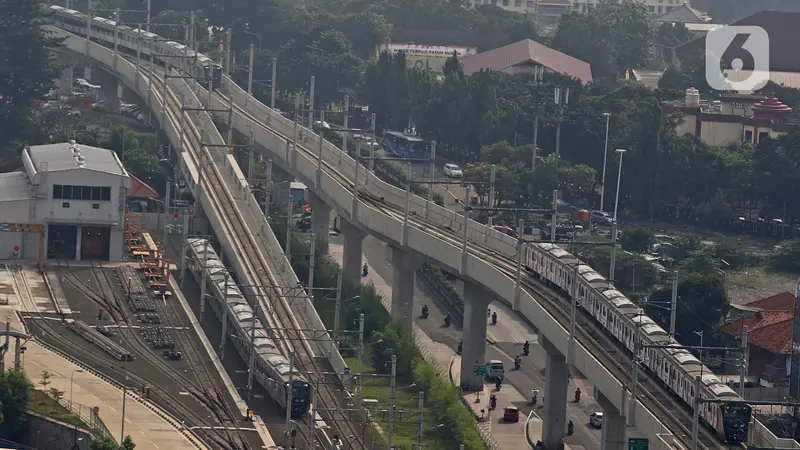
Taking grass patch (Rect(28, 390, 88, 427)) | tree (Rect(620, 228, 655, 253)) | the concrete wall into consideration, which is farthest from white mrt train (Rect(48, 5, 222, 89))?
the concrete wall

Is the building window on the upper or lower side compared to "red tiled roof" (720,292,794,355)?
upper

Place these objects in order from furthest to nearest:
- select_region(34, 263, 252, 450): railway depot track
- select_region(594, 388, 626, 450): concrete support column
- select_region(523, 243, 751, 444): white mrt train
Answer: select_region(34, 263, 252, 450): railway depot track
select_region(594, 388, 626, 450): concrete support column
select_region(523, 243, 751, 444): white mrt train

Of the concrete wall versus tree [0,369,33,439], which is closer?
Result: the concrete wall

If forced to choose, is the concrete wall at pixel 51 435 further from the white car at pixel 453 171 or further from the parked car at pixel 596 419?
the white car at pixel 453 171

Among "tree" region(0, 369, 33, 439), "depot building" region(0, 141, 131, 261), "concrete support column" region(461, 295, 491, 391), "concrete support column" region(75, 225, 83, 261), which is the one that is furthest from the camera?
"concrete support column" region(75, 225, 83, 261)

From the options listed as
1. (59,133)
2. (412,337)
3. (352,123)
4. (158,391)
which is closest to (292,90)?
(352,123)

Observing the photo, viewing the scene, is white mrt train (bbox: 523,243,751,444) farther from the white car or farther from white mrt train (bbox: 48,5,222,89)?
white mrt train (bbox: 48,5,222,89)

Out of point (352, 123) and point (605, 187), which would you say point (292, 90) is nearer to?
point (352, 123)

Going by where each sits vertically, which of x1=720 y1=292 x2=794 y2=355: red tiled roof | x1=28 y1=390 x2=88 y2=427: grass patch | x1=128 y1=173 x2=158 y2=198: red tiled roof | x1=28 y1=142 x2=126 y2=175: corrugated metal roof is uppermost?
x1=28 y1=142 x2=126 y2=175: corrugated metal roof
